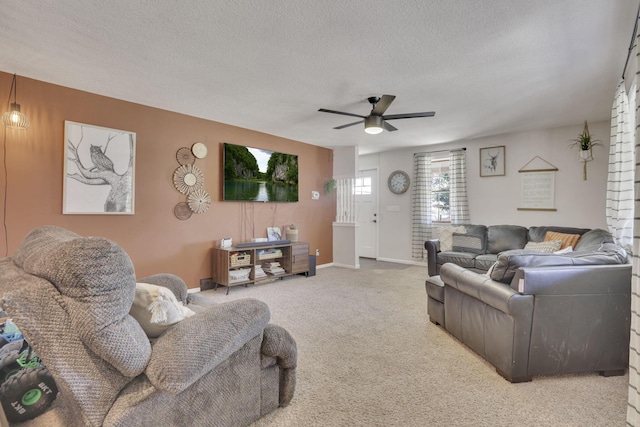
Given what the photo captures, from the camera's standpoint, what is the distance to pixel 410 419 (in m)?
1.62

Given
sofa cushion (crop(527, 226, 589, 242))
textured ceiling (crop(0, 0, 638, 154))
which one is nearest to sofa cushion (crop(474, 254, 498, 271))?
sofa cushion (crop(527, 226, 589, 242))

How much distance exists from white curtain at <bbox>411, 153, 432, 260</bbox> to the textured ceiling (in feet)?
7.08

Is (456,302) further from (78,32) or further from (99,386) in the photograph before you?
(78,32)

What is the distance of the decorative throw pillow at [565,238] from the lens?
3.82m

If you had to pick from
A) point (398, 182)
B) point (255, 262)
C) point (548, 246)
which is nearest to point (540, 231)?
point (548, 246)

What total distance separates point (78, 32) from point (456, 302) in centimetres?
360

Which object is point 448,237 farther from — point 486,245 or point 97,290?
point 97,290

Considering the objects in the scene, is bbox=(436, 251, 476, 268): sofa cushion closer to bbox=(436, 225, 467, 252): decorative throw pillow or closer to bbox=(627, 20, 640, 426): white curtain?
bbox=(436, 225, 467, 252): decorative throw pillow

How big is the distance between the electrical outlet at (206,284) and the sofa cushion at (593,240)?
456 cm

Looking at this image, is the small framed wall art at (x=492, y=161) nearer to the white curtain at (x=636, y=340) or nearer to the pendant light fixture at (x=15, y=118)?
the white curtain at (x=636, y=340)

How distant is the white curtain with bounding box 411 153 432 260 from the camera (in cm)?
604

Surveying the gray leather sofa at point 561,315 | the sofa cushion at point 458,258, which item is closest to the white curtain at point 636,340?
the gray leather sofa at point 561,315

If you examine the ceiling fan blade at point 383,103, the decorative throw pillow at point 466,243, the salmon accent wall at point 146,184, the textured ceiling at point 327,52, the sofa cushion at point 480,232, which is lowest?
the decorative throw pillow at point 466,243

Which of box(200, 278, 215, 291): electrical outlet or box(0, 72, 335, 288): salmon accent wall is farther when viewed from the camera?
box(200, 278, 215, 291): electrical outlet
